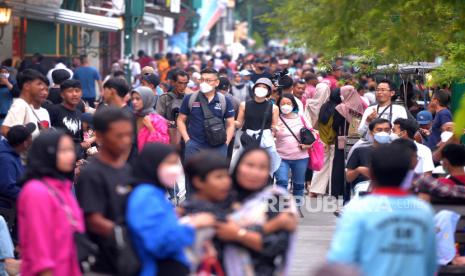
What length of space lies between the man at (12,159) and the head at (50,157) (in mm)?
3027

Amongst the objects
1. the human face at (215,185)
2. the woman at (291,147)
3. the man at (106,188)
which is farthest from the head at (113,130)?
the woman at (291,147)

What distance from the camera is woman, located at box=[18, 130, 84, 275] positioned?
6.89m

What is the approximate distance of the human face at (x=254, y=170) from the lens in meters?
6.98

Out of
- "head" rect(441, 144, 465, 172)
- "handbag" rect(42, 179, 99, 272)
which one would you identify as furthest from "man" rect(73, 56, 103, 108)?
"handbag" rect(42, 179, 99, 272)

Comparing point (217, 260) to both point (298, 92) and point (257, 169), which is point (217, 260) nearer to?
point (257, 169)

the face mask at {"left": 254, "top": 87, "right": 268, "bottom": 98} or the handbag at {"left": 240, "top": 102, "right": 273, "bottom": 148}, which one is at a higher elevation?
the face mask at {"left": 254, "top": 87, "right": 268, "bottom": 98}

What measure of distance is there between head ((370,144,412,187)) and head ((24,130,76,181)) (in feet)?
5.89

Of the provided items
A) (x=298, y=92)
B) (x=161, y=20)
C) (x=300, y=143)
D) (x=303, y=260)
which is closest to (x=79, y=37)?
(x=161, y=20)

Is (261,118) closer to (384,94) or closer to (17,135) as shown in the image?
(384,94)

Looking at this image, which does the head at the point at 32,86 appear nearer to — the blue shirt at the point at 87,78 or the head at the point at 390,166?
the head at the point at 390,166

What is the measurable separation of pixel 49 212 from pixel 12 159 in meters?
3.33

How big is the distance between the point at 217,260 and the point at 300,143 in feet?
27.0

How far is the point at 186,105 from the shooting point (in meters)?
14.0

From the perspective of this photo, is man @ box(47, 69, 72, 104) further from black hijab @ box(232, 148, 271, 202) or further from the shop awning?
black hijab @ box(232, 148, 271, 202)
